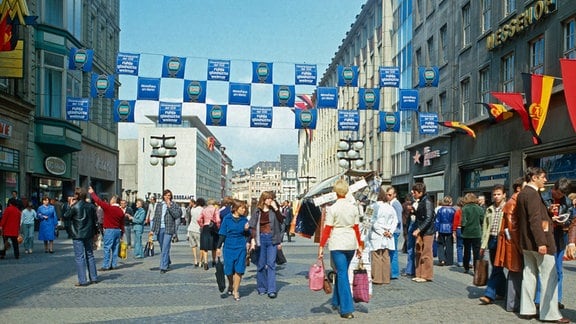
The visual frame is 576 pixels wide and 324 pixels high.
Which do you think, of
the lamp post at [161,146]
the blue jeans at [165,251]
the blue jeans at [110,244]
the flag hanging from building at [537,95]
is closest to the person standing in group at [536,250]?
the blue jeans at [165,251]

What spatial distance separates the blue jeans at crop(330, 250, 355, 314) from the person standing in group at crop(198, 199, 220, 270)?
22.0 ft

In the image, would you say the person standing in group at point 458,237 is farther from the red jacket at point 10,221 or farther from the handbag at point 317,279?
the red jacket at point 10,221

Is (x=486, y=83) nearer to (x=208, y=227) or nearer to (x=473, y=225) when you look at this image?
(x=473, y=225)

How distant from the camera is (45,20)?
3073 centimetres

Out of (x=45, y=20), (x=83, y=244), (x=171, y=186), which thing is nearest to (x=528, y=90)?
(x=83, y=244)

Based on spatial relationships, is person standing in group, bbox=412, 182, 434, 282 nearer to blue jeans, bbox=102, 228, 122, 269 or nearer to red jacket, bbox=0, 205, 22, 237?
blue jeans, bbox=102, 228, 122, 269

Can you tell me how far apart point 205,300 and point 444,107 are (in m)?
24.1

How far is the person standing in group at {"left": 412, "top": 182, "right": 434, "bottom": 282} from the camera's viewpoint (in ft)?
40.3

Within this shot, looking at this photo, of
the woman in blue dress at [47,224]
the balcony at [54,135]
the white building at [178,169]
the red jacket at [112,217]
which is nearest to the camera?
the red jacket at [112,217]

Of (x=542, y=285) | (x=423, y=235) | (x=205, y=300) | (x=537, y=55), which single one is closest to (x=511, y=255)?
(x=542, y=285)

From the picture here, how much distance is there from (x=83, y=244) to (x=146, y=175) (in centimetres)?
11563

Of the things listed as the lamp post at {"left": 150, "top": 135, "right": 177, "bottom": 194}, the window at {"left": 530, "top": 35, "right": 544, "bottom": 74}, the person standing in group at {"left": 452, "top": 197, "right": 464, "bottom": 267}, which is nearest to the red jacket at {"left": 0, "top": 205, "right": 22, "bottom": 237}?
the lamp post at {"left": 150, "top": 135, "right": 177, "bottom": 194}

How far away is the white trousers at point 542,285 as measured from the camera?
8203mm

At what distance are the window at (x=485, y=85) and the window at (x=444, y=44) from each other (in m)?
4.98
